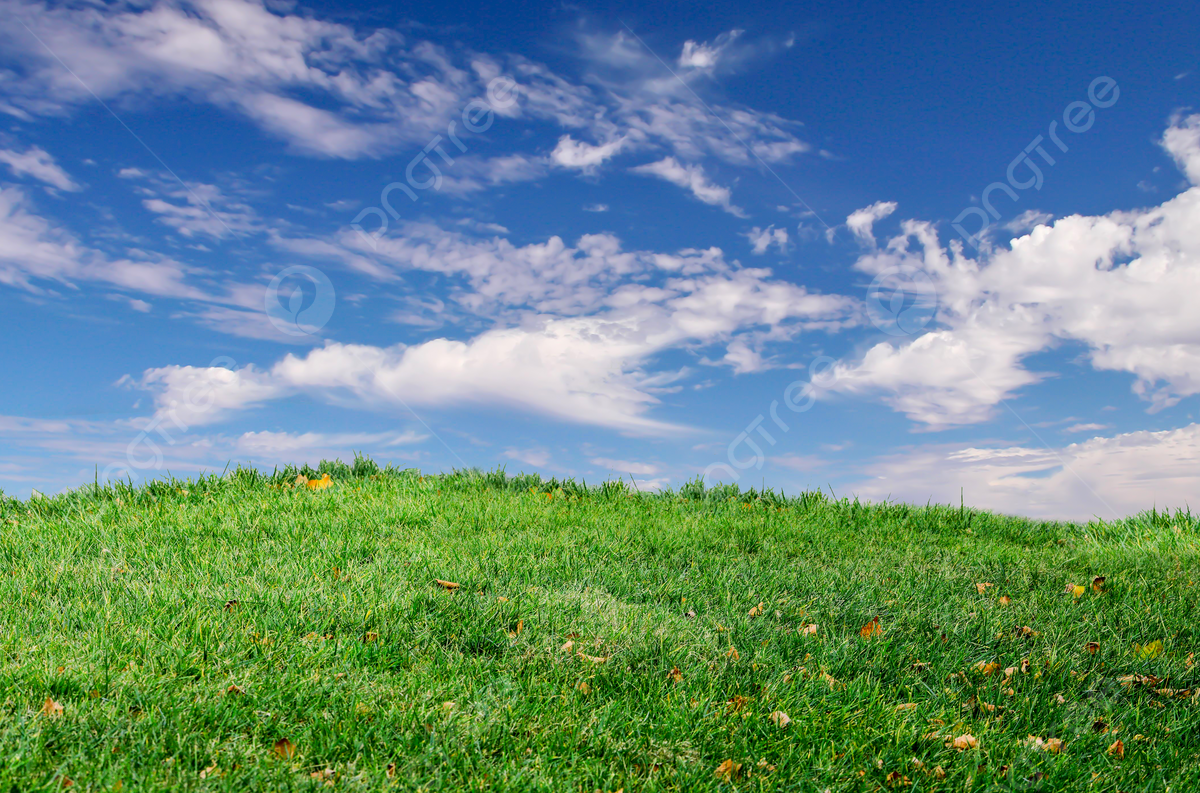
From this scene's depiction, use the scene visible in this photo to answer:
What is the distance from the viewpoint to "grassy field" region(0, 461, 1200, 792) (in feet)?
11.0

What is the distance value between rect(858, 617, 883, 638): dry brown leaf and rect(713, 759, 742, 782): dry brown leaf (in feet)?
6.48

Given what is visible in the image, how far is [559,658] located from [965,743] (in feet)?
6.88

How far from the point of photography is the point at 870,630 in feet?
16.9

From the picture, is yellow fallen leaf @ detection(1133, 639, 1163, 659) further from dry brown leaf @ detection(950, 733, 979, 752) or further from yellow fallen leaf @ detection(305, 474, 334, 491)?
yellow fallen leaf @ detection(305, 474, 334, 491)

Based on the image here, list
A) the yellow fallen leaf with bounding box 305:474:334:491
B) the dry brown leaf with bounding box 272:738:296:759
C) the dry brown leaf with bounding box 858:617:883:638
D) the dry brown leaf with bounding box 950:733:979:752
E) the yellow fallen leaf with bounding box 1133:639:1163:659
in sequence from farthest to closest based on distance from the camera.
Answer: the yellow fallen leaf with bounding box 305:474:334:491 < the yellow fallen leaf with bounding box 1133:639:1163:659 < the dry brown leaf with bounding box 858:617:883:638 < the dry brown leaf with bounding box 950:733:979:752 < the dry brown leaf with bounding box 272:738:296:759

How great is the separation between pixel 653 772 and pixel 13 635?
3537 millimetres

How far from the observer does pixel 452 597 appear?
16.2 ft

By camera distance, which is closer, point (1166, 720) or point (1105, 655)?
point (1166, 720)

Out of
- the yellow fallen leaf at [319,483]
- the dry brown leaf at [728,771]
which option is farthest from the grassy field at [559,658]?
the yellow fallen leaf at [319,483]

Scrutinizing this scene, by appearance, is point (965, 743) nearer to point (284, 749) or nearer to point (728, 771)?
point (728, 771)

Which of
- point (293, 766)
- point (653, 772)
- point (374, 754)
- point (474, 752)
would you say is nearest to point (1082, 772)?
point (653, 772)

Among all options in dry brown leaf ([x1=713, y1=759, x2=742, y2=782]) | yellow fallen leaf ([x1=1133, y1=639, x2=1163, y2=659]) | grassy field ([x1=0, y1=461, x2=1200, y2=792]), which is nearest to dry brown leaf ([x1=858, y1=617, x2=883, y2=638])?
grassy field ([x1=0, y1=461, x2=1200, y2=792])

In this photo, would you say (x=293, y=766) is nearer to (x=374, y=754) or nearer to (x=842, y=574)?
(x=374, y=754)

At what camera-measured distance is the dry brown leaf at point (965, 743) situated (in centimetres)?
379
